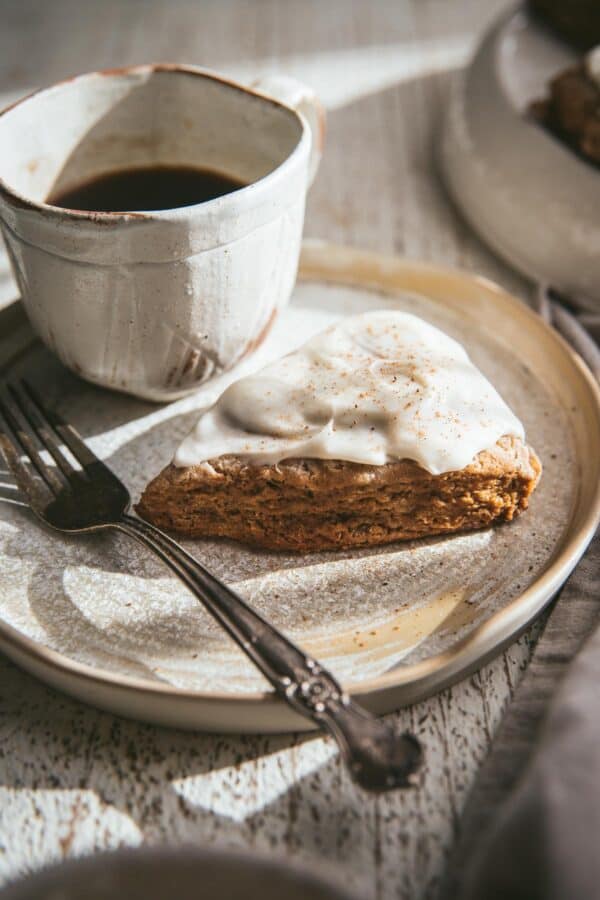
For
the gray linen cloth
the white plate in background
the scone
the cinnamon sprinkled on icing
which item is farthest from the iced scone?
the scone

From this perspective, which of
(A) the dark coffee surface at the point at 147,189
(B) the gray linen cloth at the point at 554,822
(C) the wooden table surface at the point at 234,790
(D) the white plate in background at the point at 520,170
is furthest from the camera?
(D) the white plate in background at the point at 520,170

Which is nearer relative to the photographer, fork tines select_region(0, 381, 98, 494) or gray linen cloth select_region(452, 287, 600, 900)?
gray linen cloth select_region(452, 287, 600, 900)

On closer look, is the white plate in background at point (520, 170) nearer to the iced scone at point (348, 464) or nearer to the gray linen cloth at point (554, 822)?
the iced scone at point (348, 464)

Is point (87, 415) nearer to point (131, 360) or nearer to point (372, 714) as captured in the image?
point (131, 360)

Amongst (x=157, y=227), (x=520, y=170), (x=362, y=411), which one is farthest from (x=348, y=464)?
(x=520, y=170)

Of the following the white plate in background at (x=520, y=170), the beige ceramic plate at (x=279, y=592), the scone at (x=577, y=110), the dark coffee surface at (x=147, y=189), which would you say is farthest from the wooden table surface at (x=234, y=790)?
the scone at (x=577, y=110)

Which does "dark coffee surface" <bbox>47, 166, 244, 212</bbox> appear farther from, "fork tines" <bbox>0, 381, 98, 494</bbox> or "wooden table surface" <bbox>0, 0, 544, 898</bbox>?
"wooden table surface" <bbox>0, 0, 544, 898</bbox>
